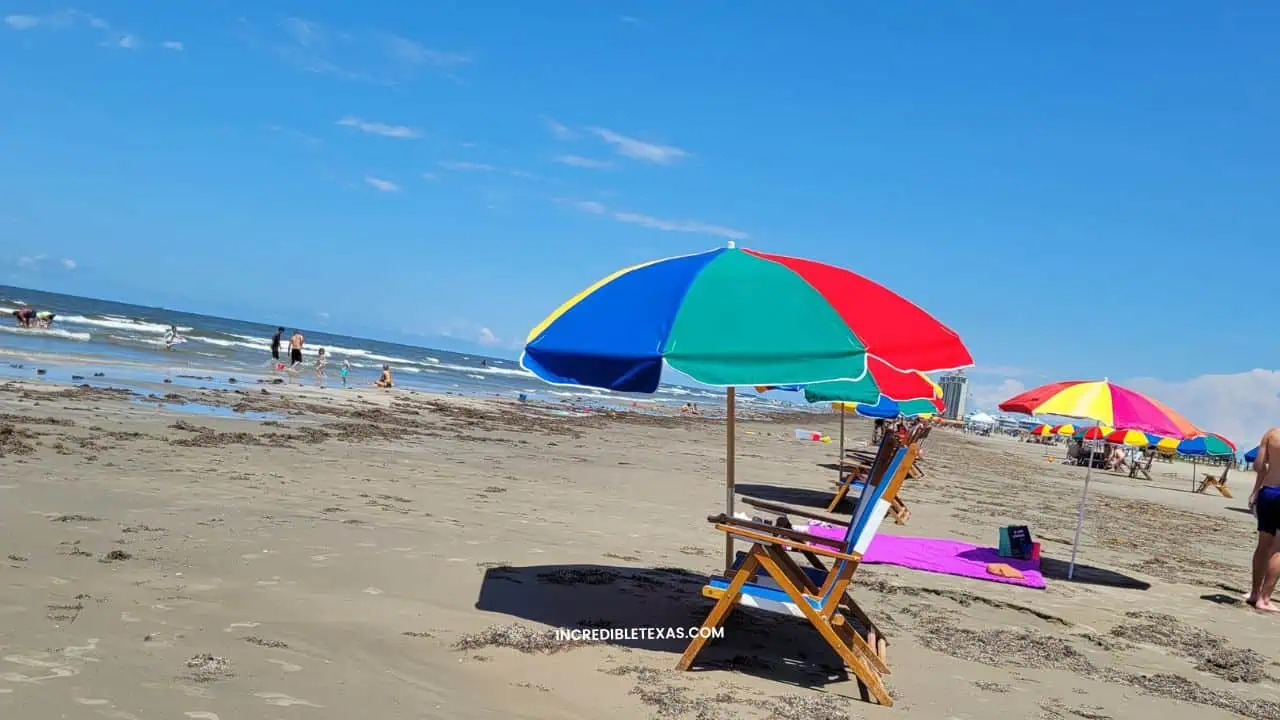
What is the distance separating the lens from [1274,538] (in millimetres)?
7543

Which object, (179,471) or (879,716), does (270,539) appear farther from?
(879,716)

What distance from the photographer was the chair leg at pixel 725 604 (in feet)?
14.5

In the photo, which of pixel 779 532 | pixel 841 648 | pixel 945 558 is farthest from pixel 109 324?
pixel 841 648

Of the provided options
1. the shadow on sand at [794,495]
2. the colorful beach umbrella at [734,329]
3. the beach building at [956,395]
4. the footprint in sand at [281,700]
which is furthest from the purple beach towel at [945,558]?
the beach building at [956,395]

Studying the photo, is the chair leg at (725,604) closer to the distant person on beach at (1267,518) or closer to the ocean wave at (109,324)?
the distant person on beach at (1267,518)

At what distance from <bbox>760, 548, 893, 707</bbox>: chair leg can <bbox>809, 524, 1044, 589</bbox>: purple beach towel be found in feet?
9.52

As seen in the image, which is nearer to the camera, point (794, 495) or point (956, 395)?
point (794, 495)

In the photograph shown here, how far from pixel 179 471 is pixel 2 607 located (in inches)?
177

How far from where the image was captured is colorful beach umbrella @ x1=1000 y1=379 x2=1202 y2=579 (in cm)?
784

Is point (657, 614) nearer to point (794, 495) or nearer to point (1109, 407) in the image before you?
point (1109, 407)

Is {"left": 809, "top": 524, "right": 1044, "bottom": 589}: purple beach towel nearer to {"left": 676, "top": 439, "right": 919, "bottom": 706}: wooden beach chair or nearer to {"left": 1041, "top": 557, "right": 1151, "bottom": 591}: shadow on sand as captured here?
{"left": 1041, "top": 557, "right": 1151, "bottom": 591}: shadow on sand

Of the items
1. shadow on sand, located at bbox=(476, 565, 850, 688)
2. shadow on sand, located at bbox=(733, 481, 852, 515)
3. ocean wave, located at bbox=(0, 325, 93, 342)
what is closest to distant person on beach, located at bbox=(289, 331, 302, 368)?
ocean wave, located at bbox=(0, 325, 93, 342)

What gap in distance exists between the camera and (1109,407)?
798 cm

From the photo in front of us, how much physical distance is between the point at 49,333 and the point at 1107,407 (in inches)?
1552
